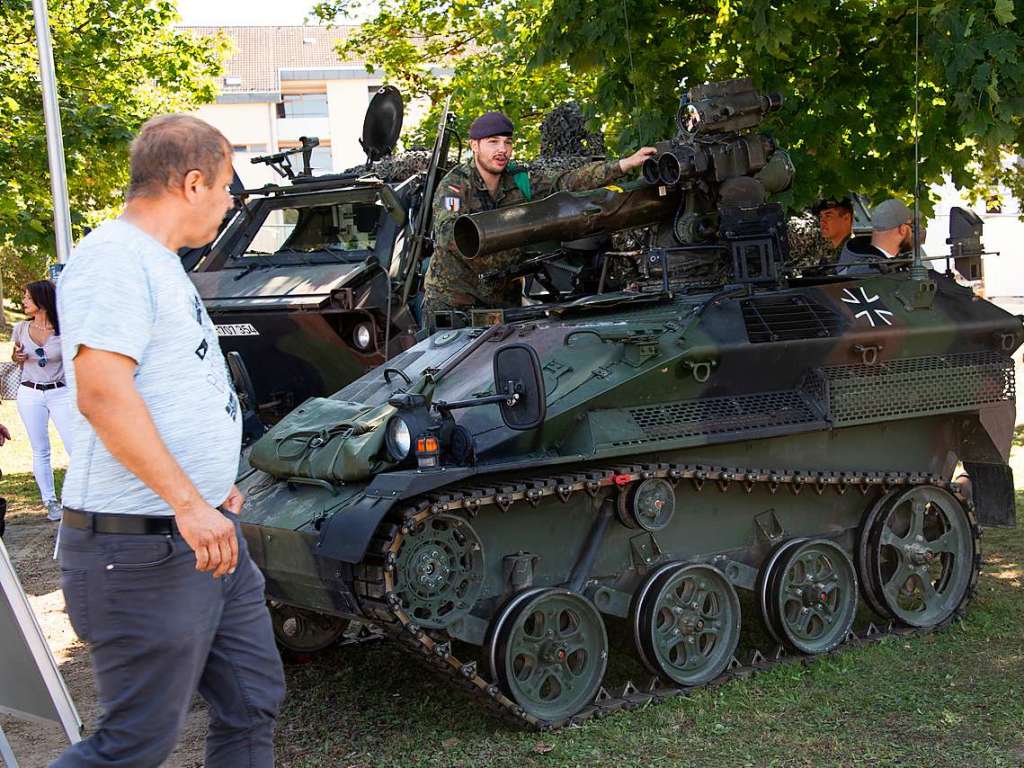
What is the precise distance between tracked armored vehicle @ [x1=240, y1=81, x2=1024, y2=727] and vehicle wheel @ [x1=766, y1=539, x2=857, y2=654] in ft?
0.04

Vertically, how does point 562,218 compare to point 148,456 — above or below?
above

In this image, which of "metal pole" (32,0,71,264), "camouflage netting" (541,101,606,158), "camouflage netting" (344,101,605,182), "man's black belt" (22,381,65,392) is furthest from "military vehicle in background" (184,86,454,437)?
"man's black belt" (22,381,65,392)

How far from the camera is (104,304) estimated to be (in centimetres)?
324

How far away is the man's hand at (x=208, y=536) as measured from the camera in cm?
327

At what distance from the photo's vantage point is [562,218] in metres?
7.04

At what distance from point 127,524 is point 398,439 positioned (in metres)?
2.31

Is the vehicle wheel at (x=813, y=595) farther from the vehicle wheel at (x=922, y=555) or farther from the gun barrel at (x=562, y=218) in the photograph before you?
the gun barrel at (x=562, y=218)

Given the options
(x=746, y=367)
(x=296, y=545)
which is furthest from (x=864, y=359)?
(x=296, y=545)

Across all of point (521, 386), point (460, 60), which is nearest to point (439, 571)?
point (521, 386)

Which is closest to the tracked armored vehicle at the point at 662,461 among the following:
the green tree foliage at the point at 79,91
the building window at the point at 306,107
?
the green tree foliage at the point at 79,91

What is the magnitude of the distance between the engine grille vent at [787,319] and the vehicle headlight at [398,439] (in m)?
1.71

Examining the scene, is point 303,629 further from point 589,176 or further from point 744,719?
point 589,176

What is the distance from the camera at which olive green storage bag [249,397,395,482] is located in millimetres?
5691

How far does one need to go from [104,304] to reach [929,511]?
17.4ft
